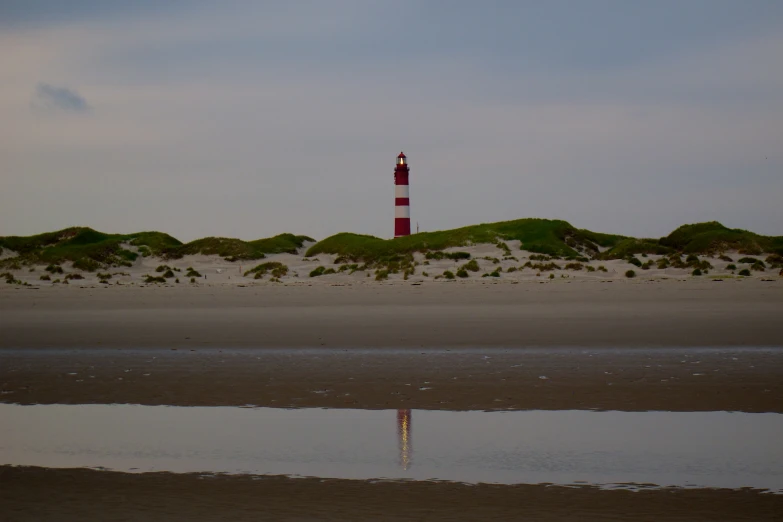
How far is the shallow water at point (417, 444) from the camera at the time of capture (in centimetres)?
669

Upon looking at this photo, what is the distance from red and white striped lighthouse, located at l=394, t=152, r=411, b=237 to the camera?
2127 inches

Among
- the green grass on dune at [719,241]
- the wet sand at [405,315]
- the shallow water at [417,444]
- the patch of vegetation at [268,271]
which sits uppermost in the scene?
the green grass on dune at [719,241]

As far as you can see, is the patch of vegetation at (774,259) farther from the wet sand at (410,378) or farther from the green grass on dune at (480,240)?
the wet sand at (410,378)

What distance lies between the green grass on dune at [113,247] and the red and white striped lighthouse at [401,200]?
6146 mm

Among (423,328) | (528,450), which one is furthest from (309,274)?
(528,450)

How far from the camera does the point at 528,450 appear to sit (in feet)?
24.2

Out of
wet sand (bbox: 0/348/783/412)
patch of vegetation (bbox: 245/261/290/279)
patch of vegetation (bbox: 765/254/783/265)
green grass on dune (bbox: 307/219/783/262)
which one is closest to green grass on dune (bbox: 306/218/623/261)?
green grass on dune (bbox: 307/219/783/262)

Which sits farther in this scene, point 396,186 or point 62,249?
point 396,186

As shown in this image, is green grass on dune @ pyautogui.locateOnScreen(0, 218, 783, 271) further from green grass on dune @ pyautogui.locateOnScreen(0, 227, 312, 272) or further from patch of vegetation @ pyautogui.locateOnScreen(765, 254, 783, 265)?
patch of vegetation @ pyautogui.locateOnScreen(765, 254, 783, 265)

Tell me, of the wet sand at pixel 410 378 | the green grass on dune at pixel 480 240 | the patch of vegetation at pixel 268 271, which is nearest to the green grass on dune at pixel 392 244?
the green grass on dune at pixel 480 240

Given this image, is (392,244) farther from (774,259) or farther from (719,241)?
(774,259)

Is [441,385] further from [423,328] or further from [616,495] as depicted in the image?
[423,328]

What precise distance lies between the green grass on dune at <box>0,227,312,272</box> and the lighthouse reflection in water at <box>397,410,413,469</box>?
37.2 m

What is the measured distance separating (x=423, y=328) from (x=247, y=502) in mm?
11501
